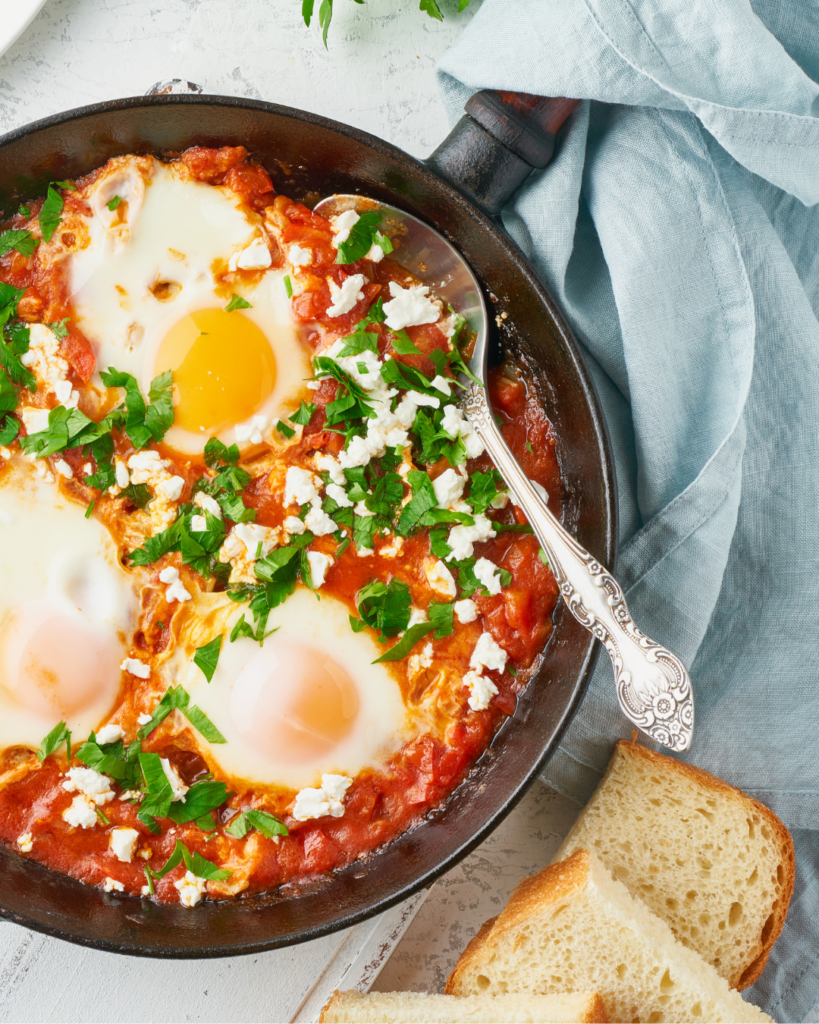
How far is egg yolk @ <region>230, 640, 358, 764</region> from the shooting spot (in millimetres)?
2756

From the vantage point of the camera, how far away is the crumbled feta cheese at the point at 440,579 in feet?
9.18

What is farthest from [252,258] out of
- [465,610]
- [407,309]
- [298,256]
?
[465,610]

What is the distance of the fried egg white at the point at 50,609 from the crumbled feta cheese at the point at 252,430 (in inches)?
21.4

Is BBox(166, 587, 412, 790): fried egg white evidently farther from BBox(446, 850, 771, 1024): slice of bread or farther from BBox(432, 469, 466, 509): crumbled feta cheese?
BBox(446, 850, 771, 1024): slice of bread

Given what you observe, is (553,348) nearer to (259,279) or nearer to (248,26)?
(259,279)

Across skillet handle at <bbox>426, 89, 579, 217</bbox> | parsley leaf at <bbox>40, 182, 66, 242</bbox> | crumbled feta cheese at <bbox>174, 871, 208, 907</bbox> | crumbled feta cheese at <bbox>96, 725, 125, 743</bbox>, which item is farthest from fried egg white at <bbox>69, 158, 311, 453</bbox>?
crumbled feta cheese at <bbox>174, 871, 208, 907</bbox>

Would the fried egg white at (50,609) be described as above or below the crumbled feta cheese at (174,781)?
above

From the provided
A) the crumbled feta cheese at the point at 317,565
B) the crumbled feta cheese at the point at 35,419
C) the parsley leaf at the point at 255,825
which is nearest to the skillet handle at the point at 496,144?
the crumbled feta cheese at the point at 317,565

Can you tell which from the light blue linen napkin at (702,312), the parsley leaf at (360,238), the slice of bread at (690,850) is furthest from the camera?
the slice of bread at (690,850)

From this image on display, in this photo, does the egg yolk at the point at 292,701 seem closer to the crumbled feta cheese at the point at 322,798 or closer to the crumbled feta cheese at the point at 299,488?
the crumbled feta cheese at the point at 322,798

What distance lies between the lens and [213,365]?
2760mm

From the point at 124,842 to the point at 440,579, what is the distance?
1330 millimetres

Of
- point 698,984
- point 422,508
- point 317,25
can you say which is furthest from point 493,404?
point 698,984

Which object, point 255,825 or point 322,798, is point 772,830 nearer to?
point 322,798
